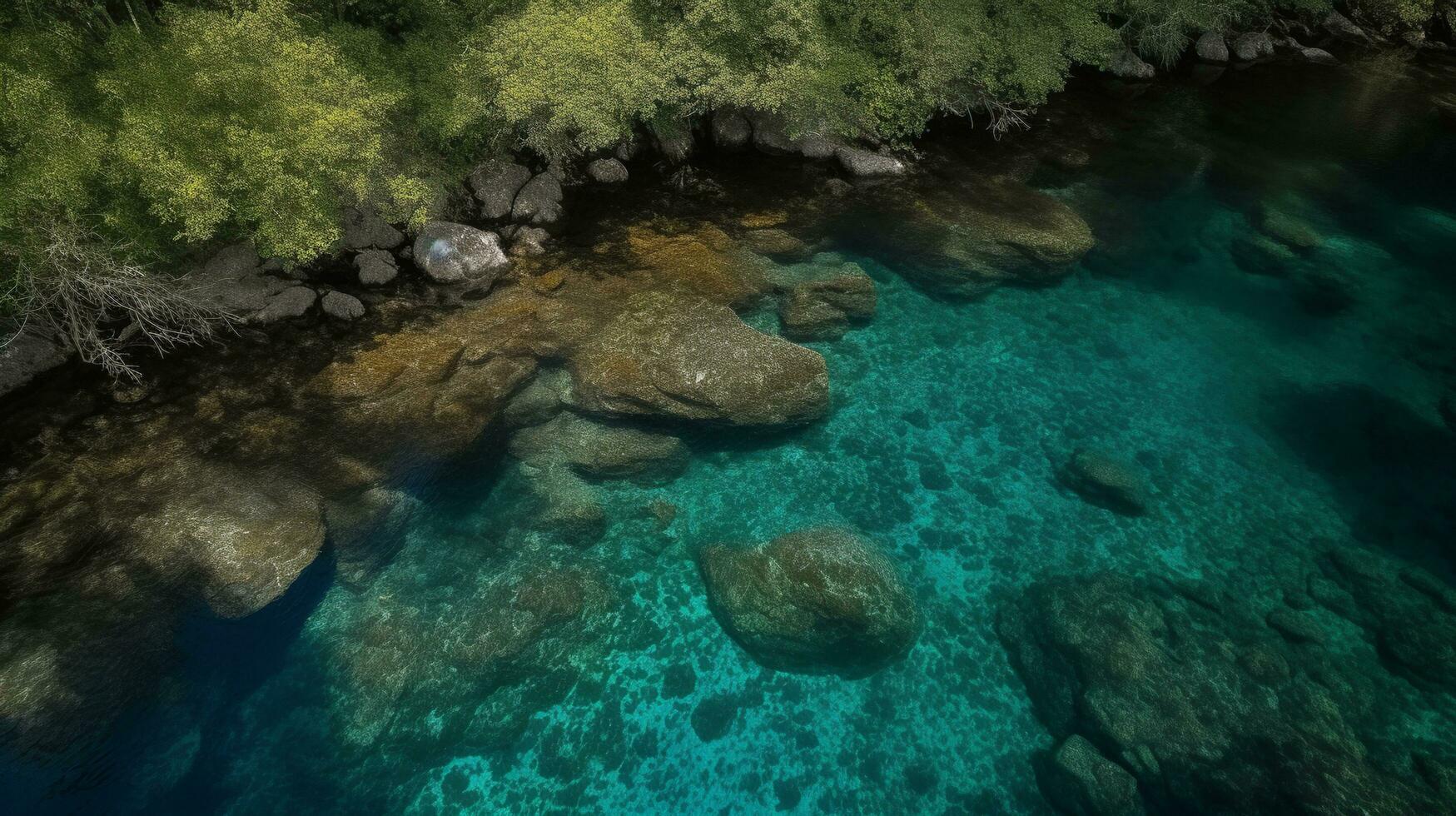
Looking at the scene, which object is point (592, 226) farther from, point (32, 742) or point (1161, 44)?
point (1161, 44)

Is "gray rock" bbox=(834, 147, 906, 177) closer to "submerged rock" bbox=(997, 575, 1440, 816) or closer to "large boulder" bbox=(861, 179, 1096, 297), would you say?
"large boulder" bbox=(861, 179, 1096, 297)

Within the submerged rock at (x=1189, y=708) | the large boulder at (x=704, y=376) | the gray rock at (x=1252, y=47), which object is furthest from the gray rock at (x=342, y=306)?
the gray rock at (x=1252, y=47)

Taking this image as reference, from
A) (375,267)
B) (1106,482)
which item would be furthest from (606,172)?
(1106,482)

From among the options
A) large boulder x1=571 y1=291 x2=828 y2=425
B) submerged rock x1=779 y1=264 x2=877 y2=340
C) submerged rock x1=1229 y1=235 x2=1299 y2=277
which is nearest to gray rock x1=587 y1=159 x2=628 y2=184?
submerged rock x1=779 y1=264 x2=877 y2=340

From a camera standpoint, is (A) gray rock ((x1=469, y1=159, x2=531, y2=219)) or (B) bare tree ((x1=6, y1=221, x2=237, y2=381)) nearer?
(B) bare tree ((x1=6, y1=221, x2=237, y2=381))

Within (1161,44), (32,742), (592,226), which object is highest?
(1161,44)

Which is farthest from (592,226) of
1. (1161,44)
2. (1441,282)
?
(1161,44)

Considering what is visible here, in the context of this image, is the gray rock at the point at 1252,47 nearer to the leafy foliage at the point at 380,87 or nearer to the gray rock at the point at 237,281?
the leafy foliage at the point at 380,87
